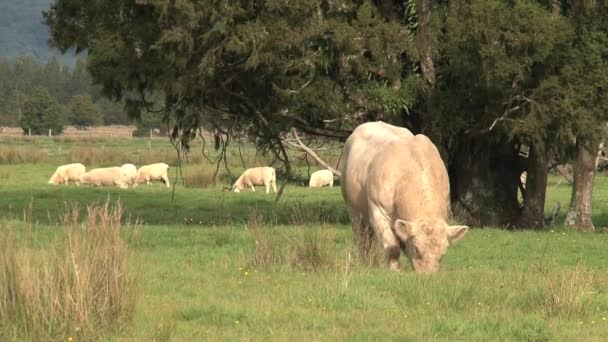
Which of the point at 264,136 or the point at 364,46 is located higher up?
the point at 364,46

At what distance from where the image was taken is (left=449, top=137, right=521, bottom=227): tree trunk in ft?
74.1

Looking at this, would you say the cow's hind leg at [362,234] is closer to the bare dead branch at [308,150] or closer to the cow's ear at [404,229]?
the cow's ear at [404,229]

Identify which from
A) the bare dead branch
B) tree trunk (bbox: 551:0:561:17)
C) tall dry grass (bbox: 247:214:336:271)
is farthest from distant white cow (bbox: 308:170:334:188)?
tall dry grass (bbox: 247:214:336:271)

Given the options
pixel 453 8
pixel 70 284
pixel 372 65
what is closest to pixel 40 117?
pixel 372 65

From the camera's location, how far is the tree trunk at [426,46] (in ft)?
66.7

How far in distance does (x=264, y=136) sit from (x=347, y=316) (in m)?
13.2

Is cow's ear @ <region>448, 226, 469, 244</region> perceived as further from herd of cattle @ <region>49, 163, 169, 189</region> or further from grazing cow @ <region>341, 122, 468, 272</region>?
herd of cattle @ <region>49, 163, 169, 189</region>

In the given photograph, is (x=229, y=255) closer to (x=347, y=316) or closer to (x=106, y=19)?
(x=347, y=316)

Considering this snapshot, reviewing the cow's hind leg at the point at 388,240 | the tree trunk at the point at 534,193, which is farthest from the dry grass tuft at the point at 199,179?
the cow's hind leg at the point at 388,240

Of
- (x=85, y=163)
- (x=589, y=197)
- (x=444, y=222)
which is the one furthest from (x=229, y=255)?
(x=85, y=163)

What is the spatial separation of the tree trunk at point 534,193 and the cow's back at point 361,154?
7.37m

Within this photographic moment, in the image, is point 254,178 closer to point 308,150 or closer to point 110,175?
point 110,175

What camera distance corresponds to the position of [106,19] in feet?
68.6

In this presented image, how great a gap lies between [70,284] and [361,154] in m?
7.56
